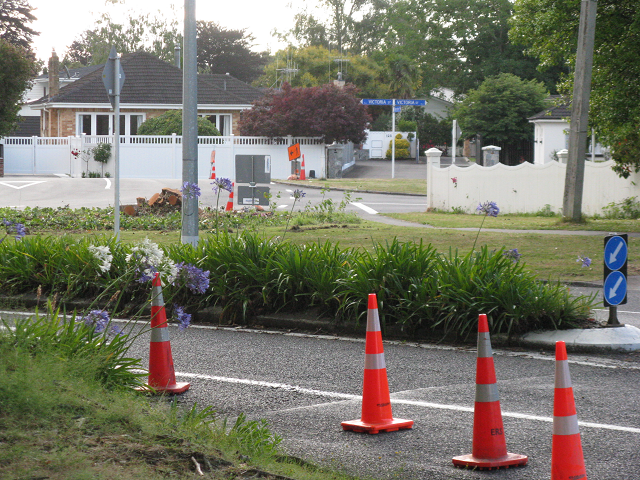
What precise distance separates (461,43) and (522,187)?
4396cm

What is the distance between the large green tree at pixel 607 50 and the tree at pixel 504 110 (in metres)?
29.0

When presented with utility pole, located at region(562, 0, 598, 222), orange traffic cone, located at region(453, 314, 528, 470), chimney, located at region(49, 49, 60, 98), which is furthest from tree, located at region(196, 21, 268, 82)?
orange traffic cone, located at region(453, 314, 528, 470)

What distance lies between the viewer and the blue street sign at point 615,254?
7348mm

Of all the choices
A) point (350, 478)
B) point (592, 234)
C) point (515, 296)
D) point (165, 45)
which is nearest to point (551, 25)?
point (592, 234)

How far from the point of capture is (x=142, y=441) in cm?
399

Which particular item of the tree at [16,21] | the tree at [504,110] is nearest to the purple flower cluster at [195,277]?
the tree at [504,110]

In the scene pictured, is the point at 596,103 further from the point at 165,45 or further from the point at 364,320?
the point at 165,45

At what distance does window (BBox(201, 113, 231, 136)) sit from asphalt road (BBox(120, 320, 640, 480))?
4217 centimetres

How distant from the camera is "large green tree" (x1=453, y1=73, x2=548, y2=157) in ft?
164

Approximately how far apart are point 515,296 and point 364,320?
152 centimetres

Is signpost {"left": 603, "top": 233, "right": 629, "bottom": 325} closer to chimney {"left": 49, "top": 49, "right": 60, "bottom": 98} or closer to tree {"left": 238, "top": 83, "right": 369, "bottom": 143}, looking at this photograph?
tree {"left": 238, "top": 83, "right": 369, "bottom": 143}

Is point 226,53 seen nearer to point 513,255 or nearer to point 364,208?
point 364,208

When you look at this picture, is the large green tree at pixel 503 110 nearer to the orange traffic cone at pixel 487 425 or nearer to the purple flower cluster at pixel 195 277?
the purple flower cluster at pixel 195 277

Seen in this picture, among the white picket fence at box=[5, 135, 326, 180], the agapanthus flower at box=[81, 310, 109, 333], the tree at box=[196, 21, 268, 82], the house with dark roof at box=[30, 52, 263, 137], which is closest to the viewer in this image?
the agapanthus flower at box=[81, 310, 109, 333]
